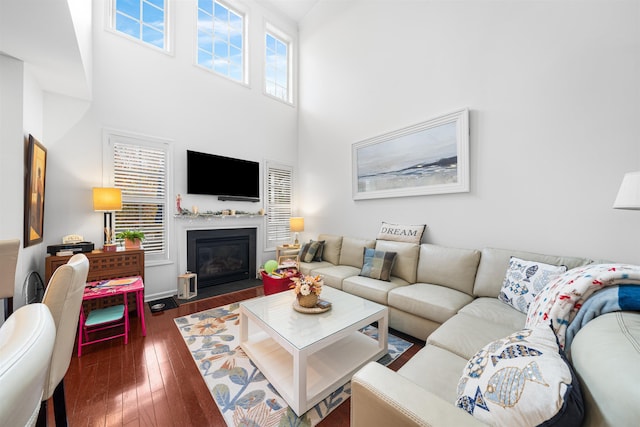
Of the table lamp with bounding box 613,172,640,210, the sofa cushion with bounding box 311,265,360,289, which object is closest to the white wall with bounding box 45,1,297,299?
the sofa cushion with bounding box 311,265,360,289

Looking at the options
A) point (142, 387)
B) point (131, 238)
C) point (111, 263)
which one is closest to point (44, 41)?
point (131, 238)

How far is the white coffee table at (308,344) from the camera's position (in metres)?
1.54

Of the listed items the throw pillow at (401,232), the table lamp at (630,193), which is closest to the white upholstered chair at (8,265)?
the throw pillow at (401,232)

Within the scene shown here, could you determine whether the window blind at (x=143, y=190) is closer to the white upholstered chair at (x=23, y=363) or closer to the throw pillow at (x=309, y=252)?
the throw pillow at (x=309, y=252)

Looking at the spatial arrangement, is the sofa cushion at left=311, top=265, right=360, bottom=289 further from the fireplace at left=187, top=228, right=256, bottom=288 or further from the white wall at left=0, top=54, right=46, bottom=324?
the white wall at left=0, top=54, right=46, bottom=324

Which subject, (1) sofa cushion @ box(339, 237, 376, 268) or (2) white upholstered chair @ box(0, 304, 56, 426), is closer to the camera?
(2) white upholstered chair @ box(0, 304, 56, 426)

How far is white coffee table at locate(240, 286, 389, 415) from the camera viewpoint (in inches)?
60.7

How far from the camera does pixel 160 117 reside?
3537 millimetres

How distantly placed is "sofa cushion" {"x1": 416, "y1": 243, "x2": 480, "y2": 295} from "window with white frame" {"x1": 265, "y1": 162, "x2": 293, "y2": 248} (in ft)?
9.52

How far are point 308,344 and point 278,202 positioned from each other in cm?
364

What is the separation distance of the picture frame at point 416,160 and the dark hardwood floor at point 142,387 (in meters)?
1.90

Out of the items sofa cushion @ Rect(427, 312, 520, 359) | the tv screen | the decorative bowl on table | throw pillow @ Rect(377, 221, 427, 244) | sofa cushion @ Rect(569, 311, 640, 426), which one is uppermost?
the tv screen

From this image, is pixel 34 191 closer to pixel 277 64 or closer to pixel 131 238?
pixel 131 238

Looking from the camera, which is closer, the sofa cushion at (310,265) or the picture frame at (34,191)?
the picture frame at (34,191)
